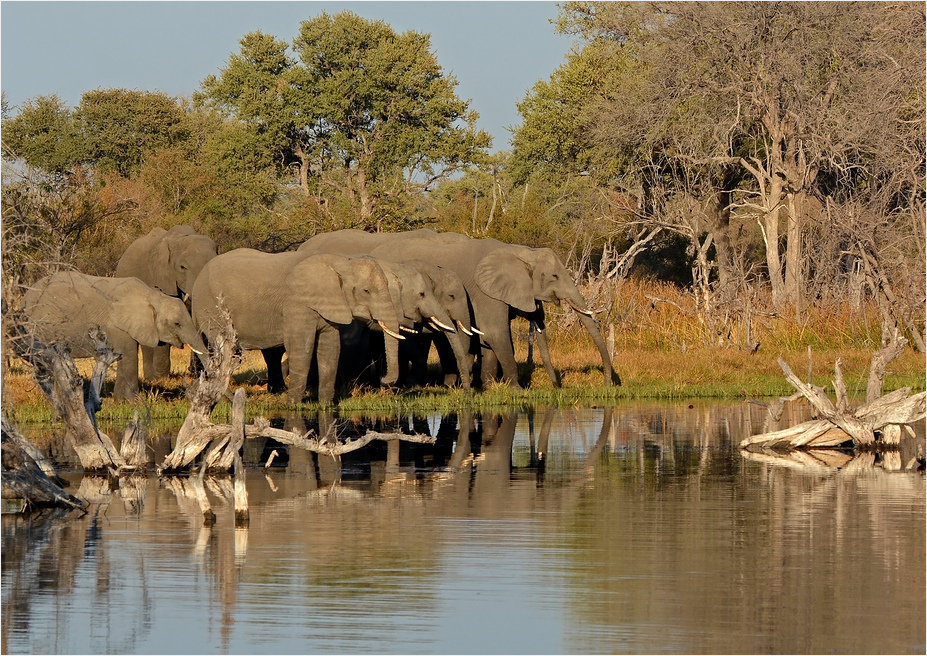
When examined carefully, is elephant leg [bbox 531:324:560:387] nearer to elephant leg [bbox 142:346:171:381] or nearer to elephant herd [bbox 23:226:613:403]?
elephant herd [bbox 23:226:613:403]

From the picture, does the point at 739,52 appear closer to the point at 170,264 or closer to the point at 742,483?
the point at 170,264

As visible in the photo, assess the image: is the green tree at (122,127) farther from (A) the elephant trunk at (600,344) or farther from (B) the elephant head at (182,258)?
(A) the elephant trunk at (600,344)

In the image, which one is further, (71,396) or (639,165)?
(639,165)

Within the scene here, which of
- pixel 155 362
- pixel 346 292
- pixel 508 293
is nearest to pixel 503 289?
pixel 508 293

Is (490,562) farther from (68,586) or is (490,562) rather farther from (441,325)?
(441,325)

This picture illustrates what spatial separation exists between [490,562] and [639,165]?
2820 cm

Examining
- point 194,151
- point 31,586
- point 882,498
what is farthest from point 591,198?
point 31,586

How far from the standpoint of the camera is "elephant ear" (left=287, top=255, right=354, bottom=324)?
2042 cm

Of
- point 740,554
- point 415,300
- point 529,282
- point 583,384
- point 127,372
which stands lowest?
point 740,554

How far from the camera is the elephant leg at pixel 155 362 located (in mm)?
22594

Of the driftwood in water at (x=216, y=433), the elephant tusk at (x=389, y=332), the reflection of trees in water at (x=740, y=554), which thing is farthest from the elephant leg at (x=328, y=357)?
the driftwood in water at (x=216, y=433)

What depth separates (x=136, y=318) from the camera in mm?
19531

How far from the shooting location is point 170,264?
26.6m

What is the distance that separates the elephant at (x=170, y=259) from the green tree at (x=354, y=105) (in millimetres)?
18051
